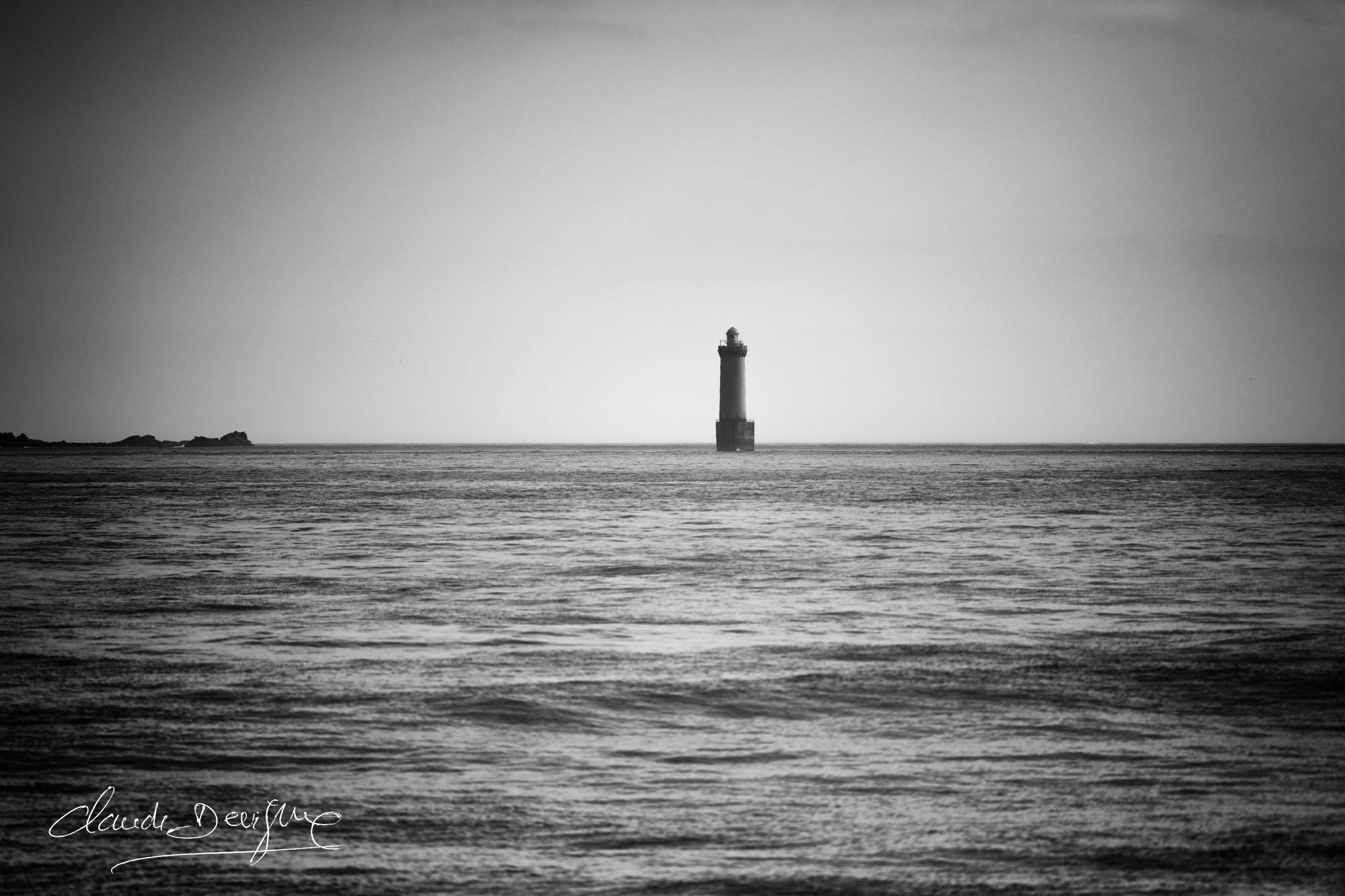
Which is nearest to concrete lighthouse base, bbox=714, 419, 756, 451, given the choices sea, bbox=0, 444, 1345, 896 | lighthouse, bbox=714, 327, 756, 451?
lighthouse, bbox=714, 327, 756, 451

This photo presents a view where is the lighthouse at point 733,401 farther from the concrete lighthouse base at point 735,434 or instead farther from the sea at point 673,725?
the sea at point 673,725

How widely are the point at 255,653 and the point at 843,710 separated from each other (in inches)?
291

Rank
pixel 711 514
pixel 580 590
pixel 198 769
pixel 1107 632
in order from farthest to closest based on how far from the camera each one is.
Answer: pixel 711 514
pixel 580 590
pixel 1107 632
pixel 198 769

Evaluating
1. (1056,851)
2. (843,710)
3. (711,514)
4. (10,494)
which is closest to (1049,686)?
(843,710)

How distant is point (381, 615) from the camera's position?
1786 cm

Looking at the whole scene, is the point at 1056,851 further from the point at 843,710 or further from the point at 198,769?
the point at 198,769
